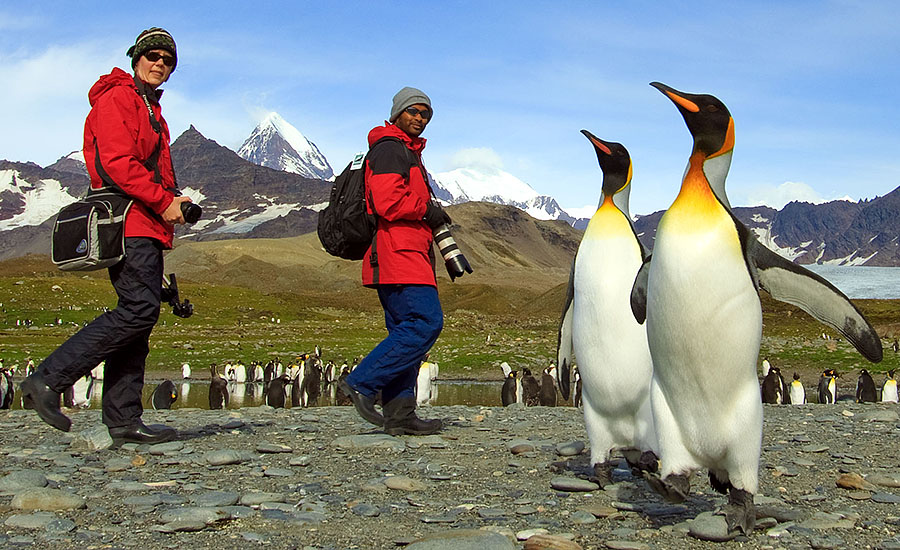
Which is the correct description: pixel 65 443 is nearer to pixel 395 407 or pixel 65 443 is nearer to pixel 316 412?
pixel 395 407

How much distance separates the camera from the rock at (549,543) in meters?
3.13

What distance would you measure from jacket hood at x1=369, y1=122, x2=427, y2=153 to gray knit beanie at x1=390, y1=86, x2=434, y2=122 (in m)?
0.11

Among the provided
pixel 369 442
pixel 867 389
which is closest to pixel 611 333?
pixel 369 442

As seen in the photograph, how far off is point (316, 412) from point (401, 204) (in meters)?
3.65

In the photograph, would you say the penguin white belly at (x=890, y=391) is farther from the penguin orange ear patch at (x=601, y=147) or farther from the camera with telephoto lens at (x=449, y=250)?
the penguin orange ear patch at (x=601, y=147)

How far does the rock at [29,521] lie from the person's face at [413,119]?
3465 mm

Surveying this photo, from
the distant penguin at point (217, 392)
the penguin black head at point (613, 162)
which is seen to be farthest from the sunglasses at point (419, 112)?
the distant penguin at point (217, 392)

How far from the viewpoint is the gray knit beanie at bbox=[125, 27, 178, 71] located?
205 inches

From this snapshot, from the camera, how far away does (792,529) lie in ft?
11.6

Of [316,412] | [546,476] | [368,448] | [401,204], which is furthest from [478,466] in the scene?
[316,412]

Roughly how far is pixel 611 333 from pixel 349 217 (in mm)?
1998

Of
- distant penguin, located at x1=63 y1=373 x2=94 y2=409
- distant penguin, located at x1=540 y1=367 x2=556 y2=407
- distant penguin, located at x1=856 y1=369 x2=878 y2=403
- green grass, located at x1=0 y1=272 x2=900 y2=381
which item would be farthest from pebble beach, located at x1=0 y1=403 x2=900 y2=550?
green grass, located at x1=0 y1=272 x2=900 y2=381

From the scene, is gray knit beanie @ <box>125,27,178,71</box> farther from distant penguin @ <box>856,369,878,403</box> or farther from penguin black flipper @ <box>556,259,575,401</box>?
distant penguin @ <box>856,369,878,403</box>

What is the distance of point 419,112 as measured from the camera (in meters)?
5.97
